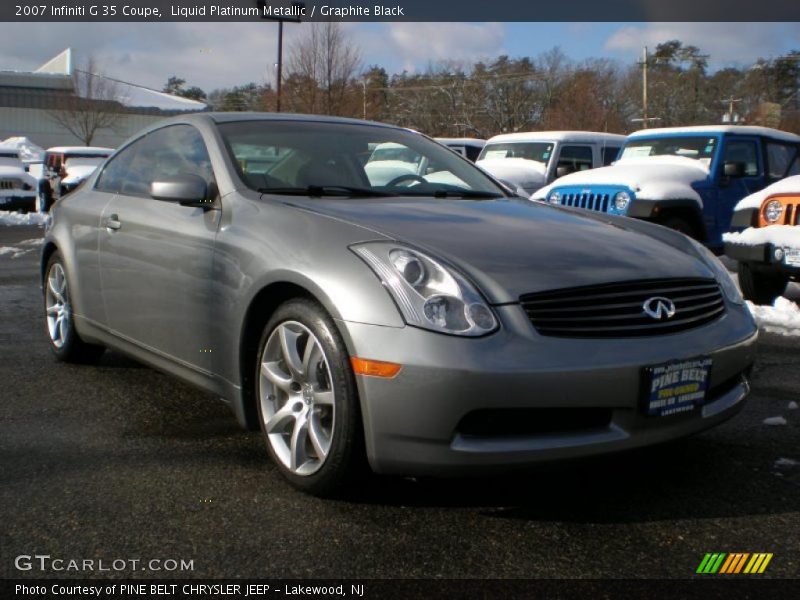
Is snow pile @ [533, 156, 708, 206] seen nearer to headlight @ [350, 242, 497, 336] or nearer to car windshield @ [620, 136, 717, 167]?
car windshield @ [620, 136, 717, 167]

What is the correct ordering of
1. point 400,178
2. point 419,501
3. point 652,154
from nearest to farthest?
point 419,501 → point 400,178 → point 652,154

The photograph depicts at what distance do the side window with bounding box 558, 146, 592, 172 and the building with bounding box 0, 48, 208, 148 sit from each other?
44.8 m

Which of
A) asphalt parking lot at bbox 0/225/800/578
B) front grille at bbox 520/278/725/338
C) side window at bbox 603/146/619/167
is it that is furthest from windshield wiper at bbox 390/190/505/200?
side window at bbox 603/146/619/167

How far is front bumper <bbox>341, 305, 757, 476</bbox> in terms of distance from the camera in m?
2.68

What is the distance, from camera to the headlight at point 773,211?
23.5 feet

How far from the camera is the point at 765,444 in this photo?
374 centimetres

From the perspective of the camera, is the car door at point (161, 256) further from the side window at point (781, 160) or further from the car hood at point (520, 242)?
the side window at point (781, 160)

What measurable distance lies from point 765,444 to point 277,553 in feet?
7.24

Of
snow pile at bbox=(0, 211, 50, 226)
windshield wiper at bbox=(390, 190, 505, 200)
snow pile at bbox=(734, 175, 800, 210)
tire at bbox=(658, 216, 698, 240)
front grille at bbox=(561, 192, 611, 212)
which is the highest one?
windshield wiper at bbox=(390, 190, 505, 200)

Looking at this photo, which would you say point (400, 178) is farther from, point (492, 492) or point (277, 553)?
point (277, 553)

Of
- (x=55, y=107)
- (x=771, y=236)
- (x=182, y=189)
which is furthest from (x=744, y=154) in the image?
(x=55, y=107)

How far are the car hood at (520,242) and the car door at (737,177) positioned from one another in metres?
7.18

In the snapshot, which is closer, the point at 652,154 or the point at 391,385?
the point at 391,385

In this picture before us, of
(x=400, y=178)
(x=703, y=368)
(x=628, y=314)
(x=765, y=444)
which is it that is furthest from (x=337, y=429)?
(x=765, y=444)
